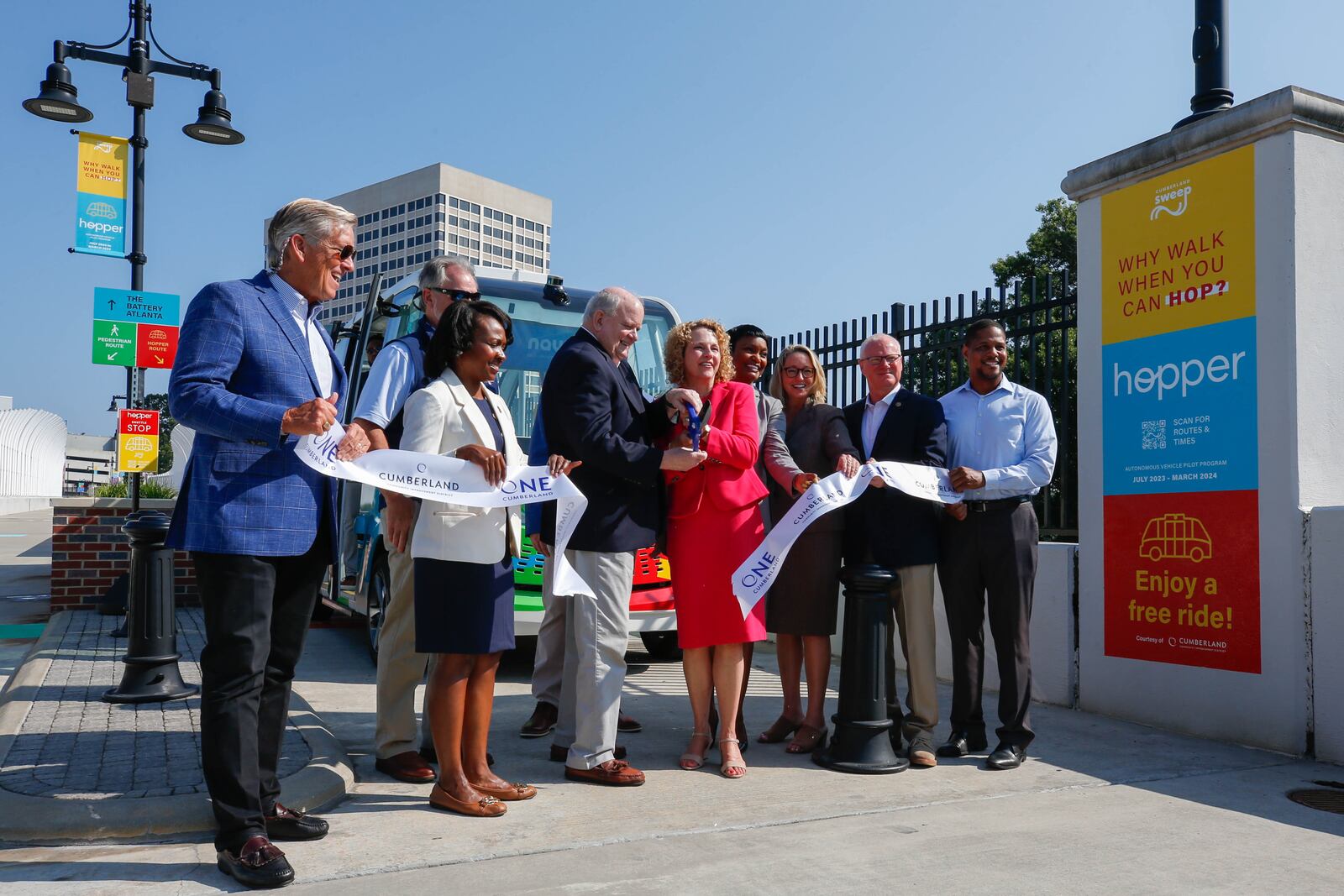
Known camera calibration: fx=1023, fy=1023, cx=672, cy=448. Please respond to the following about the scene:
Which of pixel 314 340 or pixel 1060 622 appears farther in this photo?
pixel 1060 622

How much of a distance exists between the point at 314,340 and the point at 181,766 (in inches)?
79.0

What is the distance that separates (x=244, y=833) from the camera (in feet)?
10.7

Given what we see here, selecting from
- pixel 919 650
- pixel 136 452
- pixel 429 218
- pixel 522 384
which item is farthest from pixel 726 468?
pixel 429 218

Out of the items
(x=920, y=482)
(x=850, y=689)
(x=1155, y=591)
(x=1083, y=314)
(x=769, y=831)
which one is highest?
(x=1083, y=314)

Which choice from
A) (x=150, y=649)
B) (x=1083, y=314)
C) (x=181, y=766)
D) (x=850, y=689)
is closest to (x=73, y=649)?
(x=150, y=649)

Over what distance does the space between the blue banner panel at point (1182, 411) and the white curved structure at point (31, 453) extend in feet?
191

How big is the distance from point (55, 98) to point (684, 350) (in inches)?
324

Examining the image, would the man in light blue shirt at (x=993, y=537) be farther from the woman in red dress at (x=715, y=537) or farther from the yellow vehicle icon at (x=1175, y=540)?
the yellow vehicle icon at (x=1175, y=540)

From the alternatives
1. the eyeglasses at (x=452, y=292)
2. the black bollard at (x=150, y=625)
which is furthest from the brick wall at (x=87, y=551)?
the eyeglasses at (x=452, y=292)

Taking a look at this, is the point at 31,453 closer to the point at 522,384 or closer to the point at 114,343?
the point at 114,343

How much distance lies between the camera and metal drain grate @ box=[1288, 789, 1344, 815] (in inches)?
168

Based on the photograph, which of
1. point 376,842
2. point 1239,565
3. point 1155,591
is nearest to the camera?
point 376,842

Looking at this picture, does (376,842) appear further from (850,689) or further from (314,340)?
(850,689)

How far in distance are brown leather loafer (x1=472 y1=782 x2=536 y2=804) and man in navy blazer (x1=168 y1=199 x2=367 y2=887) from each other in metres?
0.68
